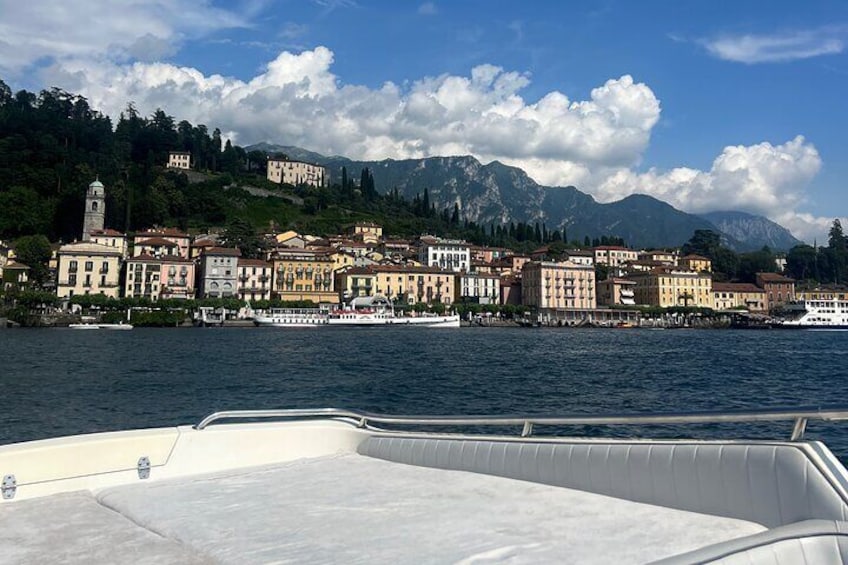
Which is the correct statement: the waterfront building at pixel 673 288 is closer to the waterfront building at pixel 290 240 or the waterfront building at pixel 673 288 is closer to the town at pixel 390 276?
the town at pixel 390 276

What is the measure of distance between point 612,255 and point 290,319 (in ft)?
246

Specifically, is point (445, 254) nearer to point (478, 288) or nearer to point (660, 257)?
point (478, 288)

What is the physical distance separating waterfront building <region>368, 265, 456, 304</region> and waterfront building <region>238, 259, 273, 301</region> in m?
15.3

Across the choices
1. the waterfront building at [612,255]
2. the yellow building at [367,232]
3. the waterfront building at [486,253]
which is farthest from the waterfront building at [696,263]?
the yellow building at [367,232]

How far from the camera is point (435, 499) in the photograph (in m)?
4.25

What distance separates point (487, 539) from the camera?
342cm

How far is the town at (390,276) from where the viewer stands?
81875 mm

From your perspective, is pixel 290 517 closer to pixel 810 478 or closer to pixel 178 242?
pixel 810 478

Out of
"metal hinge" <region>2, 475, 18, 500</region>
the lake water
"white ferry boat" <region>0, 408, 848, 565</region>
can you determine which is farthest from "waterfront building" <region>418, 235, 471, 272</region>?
"metal hinge" <region>2, 475, 18, 500</region>

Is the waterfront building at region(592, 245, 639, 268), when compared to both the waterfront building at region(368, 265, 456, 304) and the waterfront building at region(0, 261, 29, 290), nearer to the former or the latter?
the waterfront building at region(368, 265, 456, 304)

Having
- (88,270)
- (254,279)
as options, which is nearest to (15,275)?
(88,270)

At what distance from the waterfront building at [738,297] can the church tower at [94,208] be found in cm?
10492

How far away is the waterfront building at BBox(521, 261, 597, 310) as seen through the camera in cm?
10254

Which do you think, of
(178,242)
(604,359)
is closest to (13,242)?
(178,242)
